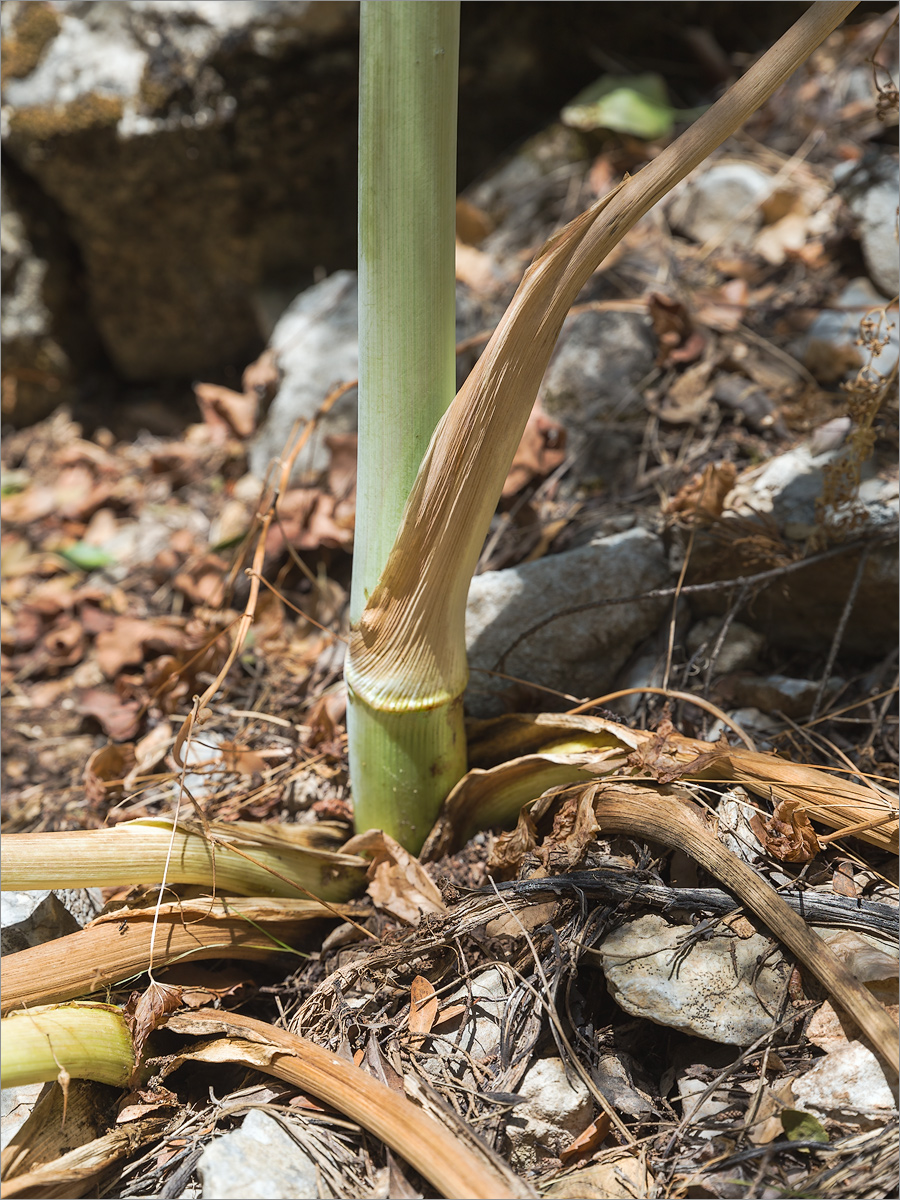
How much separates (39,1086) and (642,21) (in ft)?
10.5


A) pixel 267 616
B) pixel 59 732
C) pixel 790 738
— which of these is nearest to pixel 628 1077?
pixel 790 738

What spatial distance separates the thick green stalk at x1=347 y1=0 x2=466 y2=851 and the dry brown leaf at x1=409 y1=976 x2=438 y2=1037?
25cm

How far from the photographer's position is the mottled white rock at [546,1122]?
0.96m

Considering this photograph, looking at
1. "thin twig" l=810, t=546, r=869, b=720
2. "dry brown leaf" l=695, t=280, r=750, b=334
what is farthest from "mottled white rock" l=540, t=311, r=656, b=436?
"thin twig" l=810, t=546, r=869, b=720

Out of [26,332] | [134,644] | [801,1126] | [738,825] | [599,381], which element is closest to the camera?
[801,1126]

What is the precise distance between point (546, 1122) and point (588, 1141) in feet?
0.17

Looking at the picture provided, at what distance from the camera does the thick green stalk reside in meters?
1.00

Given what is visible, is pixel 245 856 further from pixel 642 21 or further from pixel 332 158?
pixel 642 21

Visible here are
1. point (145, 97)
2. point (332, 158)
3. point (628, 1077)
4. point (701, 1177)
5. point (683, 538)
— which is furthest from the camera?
point (332, 158)

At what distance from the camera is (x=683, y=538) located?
1.61 metres

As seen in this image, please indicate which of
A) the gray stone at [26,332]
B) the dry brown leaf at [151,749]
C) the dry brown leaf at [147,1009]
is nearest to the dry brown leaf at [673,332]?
the dry brown leaf at [151,749]

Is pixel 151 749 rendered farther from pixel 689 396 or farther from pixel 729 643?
pixel 689 396

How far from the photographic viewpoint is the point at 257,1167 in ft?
2.94

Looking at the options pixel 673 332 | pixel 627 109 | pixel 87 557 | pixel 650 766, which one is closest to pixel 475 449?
pixel 650 766
